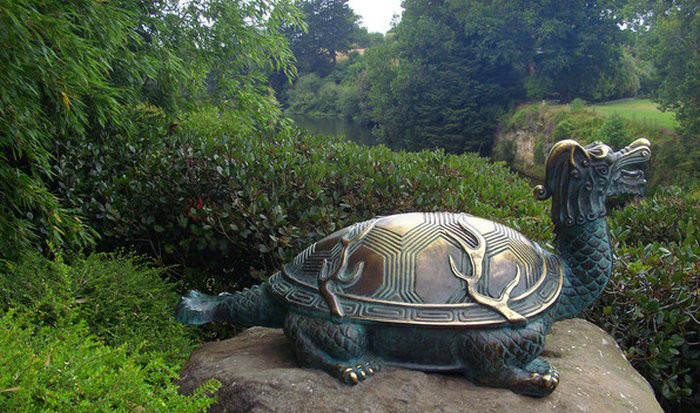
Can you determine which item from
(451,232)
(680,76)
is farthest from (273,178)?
(680,76)

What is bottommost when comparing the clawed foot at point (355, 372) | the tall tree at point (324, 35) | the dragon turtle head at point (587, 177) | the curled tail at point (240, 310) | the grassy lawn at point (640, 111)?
the clawed foot at point (355, 372)

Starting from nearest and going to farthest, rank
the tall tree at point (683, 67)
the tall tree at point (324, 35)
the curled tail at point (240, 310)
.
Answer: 1. the curled tail at point (240, 310)
2. the tall tree at point (683, 67)
3. the tall tree at point (324, 35)

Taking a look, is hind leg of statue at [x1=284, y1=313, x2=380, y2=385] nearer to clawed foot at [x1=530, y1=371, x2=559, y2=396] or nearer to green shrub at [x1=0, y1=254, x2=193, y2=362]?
clawed foot at [x1=530, y1=371, x2=559, y2=396]

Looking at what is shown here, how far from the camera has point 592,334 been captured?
2.93m

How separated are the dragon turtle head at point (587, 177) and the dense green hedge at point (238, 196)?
1297mm

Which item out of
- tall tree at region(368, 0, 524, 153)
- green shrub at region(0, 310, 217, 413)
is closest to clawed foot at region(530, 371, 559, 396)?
green shrub at region(0, 310, 217, 413)

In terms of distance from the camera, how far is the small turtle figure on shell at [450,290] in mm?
2268

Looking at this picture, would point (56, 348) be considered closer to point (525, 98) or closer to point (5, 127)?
point (5, 127)

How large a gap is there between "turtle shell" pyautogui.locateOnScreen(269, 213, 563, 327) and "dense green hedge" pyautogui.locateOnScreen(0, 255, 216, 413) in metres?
0.64

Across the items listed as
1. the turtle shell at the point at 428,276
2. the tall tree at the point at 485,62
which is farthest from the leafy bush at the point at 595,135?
the turtle shell at the point at 428,276

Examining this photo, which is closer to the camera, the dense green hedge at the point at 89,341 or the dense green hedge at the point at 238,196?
the dense green hedge at the point at 89,341

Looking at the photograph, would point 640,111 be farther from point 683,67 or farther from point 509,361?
point 509,361

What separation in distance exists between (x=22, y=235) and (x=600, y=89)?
2349 centimetres

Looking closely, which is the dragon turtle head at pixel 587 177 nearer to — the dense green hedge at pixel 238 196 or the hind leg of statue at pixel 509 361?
the hind leg of statue at pixel 509 361
